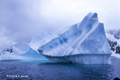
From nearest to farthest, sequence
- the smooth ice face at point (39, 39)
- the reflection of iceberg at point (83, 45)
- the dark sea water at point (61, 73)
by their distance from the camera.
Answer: the dark sea water at point (61, 73), the reflection of iceberg at point (83, 45), the smooth ice face at point (39, 39)

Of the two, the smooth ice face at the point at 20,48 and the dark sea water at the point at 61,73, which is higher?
the smooth ice face at the point at 20,48

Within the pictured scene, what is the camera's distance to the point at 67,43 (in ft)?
80.7

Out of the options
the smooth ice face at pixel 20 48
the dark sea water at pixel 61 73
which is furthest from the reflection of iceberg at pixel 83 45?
the smooth ice face at pixel 20 48

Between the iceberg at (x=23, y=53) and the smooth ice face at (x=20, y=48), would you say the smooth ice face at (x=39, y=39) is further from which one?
the smooth ice face at (x=20, y=48)

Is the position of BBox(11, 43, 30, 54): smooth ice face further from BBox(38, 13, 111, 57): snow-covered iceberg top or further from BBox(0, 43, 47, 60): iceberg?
BBox(38, 13, 111, 57): snow-covered iceberg top

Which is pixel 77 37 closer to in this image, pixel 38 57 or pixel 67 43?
pixel 67 43

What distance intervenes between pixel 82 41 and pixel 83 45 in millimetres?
604

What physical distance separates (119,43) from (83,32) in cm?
5787

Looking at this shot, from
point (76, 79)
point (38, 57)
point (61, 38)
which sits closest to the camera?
point (76, 79)

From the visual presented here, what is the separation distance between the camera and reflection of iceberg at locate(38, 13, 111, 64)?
2088 centimetres

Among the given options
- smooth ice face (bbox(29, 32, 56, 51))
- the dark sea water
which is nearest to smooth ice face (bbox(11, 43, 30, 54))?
smooth ice face (bbox(29, 32, 56, 51))

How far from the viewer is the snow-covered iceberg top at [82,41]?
20891 millimetres

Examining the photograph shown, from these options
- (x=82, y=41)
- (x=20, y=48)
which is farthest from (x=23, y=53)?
(x=82, y=41)

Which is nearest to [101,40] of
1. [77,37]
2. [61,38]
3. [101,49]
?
[101,49]
